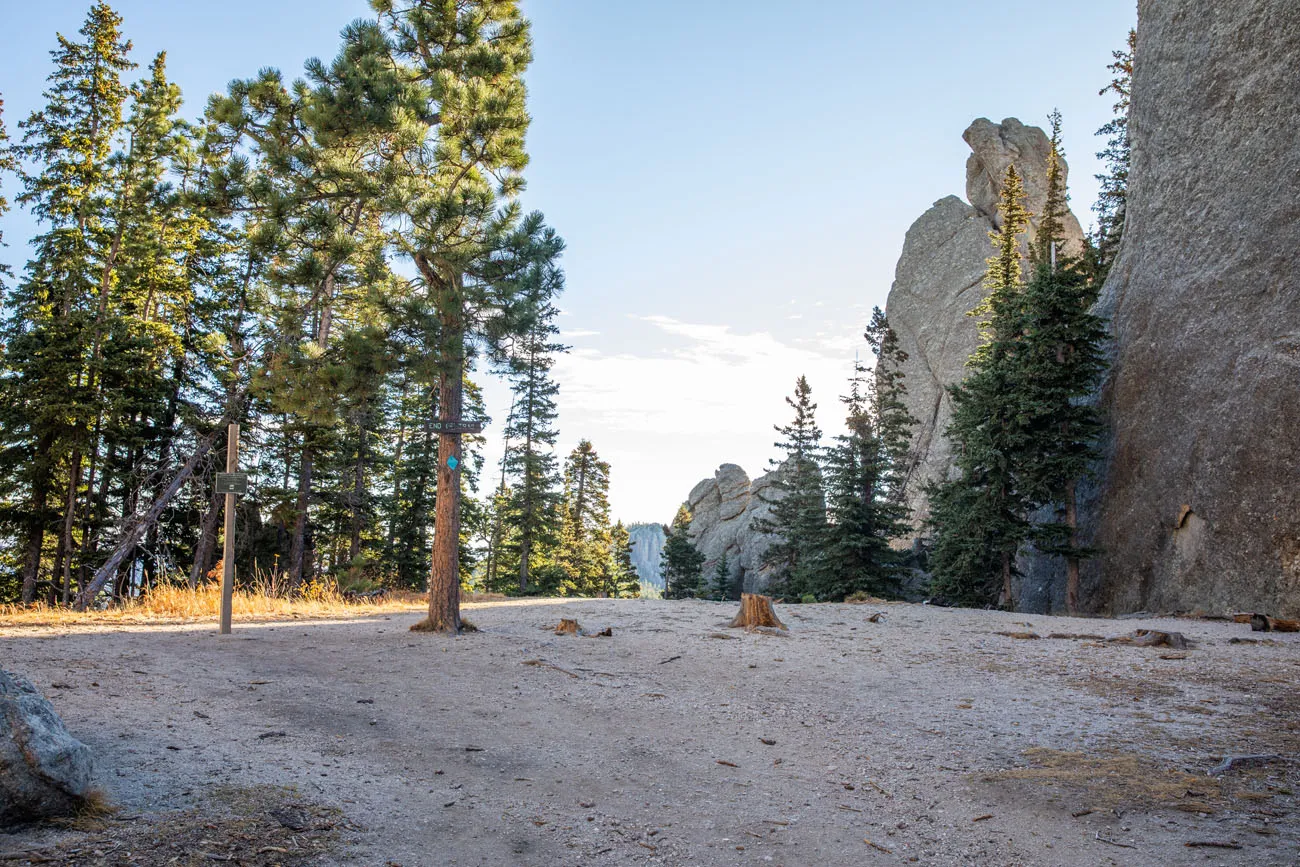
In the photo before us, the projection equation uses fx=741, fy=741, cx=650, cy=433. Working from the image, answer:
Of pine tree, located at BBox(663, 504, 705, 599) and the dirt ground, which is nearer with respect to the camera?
the dirt ground

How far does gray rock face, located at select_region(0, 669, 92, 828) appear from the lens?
3.39 metres

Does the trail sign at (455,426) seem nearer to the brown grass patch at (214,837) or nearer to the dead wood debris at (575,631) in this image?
the dead wood debris at (575,631)

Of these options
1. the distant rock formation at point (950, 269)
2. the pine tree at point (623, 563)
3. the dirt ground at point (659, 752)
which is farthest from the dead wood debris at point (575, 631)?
the pine tree at point (623, 563)

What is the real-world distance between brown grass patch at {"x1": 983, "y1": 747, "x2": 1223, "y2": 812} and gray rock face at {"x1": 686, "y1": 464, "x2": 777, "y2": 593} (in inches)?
1590

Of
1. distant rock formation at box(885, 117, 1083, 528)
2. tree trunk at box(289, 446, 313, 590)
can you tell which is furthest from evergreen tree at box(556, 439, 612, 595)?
tree trunk at box(289, 446, 313, 590)

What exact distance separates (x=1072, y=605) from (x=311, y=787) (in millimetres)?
19676

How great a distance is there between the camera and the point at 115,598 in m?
20.3

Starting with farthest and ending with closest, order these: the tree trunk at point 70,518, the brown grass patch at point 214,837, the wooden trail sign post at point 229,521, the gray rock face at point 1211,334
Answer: the tree trunk at point 70,518 → the gray rock face at point 1211,334 → the wooden trail sign post at point 229,521 → the brown grass patch at point 214,837

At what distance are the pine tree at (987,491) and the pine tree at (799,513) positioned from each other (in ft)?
16.8

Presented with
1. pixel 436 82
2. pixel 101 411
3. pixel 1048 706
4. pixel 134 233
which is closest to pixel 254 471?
pixel 101 411

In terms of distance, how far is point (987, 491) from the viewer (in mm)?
19953

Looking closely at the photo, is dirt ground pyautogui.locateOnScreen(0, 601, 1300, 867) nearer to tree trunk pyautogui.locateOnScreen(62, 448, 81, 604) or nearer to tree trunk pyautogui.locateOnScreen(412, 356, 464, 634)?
tree trunk pyautogui.locateOnScreen(412, 356, 464, 634)

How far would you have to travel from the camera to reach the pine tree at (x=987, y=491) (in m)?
19.6

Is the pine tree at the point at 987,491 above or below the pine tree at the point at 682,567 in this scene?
above
